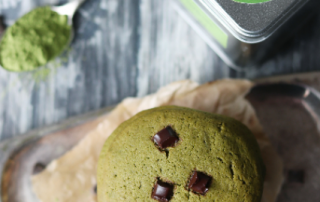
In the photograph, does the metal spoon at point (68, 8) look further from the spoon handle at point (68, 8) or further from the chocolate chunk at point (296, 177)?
the chocolate chunk at point (296, 177)

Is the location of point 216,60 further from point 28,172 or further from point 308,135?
point 28,172

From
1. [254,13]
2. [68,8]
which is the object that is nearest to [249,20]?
[254,13]

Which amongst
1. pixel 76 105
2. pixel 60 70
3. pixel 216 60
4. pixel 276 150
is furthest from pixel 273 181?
pixel 60 70

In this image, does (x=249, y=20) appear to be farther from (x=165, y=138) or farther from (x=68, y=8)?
(x=68, y=8)

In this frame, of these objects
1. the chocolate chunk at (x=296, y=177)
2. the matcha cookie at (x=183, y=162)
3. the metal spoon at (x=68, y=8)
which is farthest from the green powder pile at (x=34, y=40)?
the chocolate chunk at (x=296, y=177)

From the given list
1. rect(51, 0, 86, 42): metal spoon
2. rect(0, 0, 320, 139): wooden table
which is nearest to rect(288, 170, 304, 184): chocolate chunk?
rect(0, 0, 320, 139): wooden table

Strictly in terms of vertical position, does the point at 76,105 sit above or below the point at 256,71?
below

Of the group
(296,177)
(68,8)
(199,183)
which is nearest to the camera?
(199,183)

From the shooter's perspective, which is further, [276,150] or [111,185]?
[276,150]
